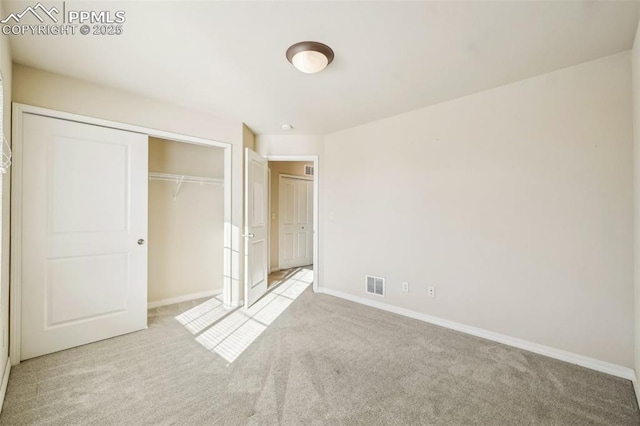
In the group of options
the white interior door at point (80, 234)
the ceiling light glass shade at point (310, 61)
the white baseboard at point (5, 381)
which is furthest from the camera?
the white interior door at point (80, 234)

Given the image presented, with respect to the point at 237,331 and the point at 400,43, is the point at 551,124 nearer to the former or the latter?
the point at 400,43

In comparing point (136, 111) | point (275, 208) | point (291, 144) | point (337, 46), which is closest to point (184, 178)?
point (136, 111)

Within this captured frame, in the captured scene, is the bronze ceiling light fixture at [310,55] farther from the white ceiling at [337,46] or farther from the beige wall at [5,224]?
the beige wall at [5,224]

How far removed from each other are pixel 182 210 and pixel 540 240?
4075 mm

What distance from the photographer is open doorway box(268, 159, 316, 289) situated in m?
5.66

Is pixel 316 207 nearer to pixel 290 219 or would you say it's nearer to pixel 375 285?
pixel 375 285

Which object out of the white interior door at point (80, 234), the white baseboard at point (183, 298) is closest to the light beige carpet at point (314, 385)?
the white interior door at point (80, 234)

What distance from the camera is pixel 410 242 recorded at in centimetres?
333

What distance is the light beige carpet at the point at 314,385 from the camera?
169cm

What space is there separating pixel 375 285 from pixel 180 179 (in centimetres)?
295

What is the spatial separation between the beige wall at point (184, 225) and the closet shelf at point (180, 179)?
6 centimetres

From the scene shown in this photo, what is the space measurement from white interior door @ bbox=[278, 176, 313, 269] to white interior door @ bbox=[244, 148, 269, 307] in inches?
66.4

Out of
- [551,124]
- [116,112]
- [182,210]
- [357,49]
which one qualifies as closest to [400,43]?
[357,49]

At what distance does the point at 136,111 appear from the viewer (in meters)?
2.82
